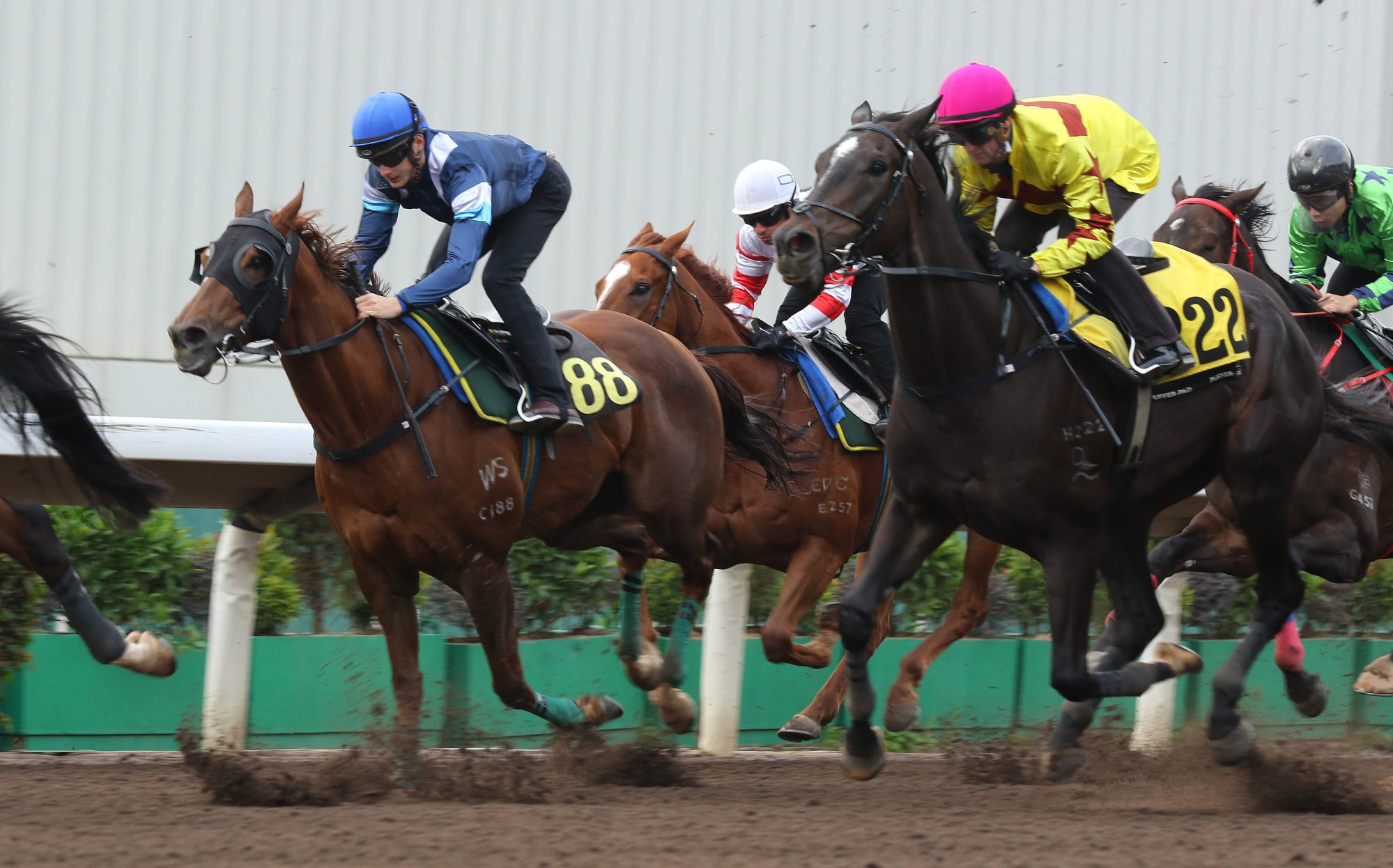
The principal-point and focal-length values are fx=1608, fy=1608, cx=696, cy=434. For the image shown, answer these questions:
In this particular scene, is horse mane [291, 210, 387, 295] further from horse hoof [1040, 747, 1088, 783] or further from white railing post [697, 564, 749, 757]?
horse hoof [1040, 747, 1088, 783]

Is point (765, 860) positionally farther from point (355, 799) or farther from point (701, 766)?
point (701, 766)

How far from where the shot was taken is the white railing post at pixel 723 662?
5973 millimetres

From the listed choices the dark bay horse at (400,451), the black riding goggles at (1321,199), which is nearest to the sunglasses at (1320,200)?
the black riding goggles at (1321,199)

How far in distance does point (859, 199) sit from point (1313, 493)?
7.95 feet

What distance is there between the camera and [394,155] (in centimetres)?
476

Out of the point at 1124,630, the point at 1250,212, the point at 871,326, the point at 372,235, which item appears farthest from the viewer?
the point at 1250,212

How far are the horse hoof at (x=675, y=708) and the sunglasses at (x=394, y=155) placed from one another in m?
2.01

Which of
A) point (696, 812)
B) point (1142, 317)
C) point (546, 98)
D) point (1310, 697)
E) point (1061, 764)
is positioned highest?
point (546, 98)

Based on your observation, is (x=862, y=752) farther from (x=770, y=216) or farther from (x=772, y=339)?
(x=770, y=216)

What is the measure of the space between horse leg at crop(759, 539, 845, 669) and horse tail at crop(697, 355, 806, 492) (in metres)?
0.27

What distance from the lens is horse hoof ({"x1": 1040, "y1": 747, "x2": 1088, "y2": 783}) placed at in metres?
4.48

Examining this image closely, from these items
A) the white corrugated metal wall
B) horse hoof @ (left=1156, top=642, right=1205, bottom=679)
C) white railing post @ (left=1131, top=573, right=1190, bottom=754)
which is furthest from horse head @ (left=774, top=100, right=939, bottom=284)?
the white corrugated metal wall

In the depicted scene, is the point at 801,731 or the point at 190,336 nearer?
the point at 190,336

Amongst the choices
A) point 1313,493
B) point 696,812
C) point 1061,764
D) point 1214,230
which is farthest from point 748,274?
point 696,812
